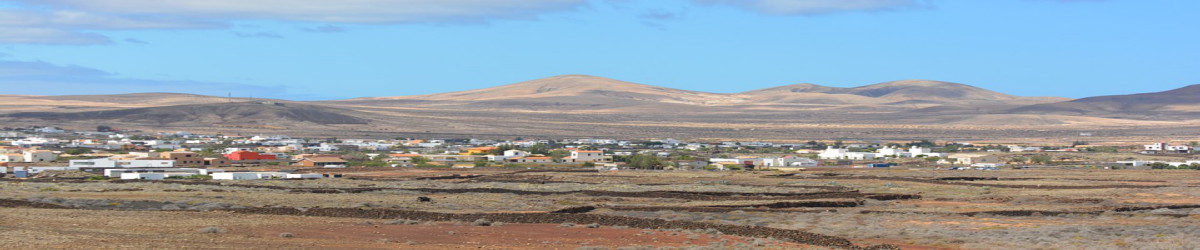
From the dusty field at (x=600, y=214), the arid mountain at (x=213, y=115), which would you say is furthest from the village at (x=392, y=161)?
the arid mountain at (x=213, y=115)

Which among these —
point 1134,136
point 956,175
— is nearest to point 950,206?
point 956,175

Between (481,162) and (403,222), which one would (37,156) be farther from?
(403,222)

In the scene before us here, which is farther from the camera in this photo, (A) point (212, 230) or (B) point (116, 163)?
(B) point (116, 163)

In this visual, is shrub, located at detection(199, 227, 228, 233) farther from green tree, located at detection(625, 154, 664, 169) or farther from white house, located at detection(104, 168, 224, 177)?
green tree, located at detection(625, 154, 664, 169)

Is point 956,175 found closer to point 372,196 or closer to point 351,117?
point 372,196

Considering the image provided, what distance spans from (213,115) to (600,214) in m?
156

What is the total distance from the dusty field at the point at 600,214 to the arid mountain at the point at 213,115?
128m

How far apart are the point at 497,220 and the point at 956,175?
125ft

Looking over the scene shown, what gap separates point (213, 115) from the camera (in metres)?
182

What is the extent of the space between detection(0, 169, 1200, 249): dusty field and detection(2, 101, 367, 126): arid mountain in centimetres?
12766

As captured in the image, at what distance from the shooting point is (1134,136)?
554ft

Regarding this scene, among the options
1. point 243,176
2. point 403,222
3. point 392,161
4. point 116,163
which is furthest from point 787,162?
point 403,222

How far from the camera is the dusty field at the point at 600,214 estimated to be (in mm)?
27672

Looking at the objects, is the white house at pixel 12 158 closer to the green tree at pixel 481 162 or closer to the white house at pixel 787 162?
the green tree at pixel 481 162
